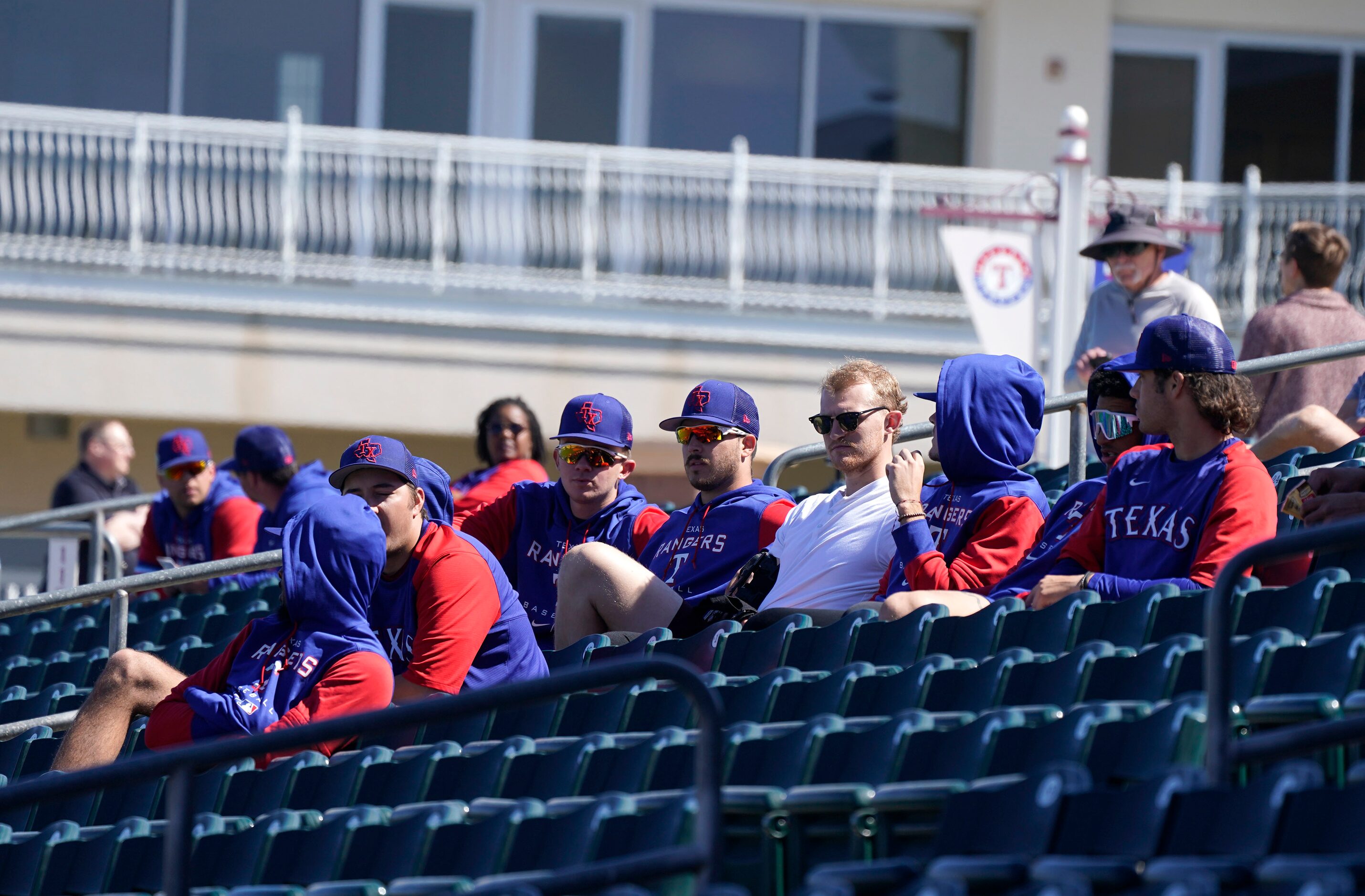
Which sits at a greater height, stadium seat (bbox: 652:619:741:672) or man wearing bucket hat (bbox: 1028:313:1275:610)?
man wearing bucket hat (bbox: 1028:313:1275:610)

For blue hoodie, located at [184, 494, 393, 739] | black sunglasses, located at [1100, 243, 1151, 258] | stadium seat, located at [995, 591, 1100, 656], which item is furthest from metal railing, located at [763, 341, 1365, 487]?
blue hoodie, located at [184, 494, 393, 739]

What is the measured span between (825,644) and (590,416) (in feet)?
5.27

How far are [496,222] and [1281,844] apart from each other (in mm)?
10346

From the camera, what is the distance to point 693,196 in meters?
A: 12.6

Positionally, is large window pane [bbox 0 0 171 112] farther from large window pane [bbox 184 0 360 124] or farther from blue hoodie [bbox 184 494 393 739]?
blue hoodie [bbox 184 494 393 739]

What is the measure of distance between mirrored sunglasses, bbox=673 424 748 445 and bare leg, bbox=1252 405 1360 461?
6.40 feet

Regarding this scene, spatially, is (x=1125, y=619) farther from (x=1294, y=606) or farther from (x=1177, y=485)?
(x=1177, y=485)

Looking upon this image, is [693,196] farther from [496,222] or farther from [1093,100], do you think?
[1093,100]

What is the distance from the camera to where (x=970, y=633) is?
4.34 meters

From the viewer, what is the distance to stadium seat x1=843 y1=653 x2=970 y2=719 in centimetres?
397

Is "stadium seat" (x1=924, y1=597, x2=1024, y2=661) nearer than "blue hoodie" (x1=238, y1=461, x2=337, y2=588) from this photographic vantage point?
Yes

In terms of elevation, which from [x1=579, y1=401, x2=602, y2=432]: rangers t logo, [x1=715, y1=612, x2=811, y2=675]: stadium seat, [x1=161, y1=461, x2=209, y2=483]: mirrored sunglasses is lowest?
[x1=715, y1=612, x2=811, y2=675]: stadium seat

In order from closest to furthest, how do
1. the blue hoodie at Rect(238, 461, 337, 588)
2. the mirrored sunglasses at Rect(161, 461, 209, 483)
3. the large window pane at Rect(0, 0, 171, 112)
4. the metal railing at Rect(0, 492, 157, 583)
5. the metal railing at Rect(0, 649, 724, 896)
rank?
the metal railing at Rect(0, 649, 724, 896), the blue hoodie at Rect(238, 461, 337, 588), the mirrored sunglasses at Rect(161, 461, 209, 483), the metal railing at Rect(0, 492, 157, 583), the large window pane at Rect(0, 0, 171, 112)

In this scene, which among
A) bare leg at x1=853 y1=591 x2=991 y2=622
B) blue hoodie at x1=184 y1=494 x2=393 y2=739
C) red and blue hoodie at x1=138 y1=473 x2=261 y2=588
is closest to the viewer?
bare leg at x1=853 y1=591 x2=991 y2=622
